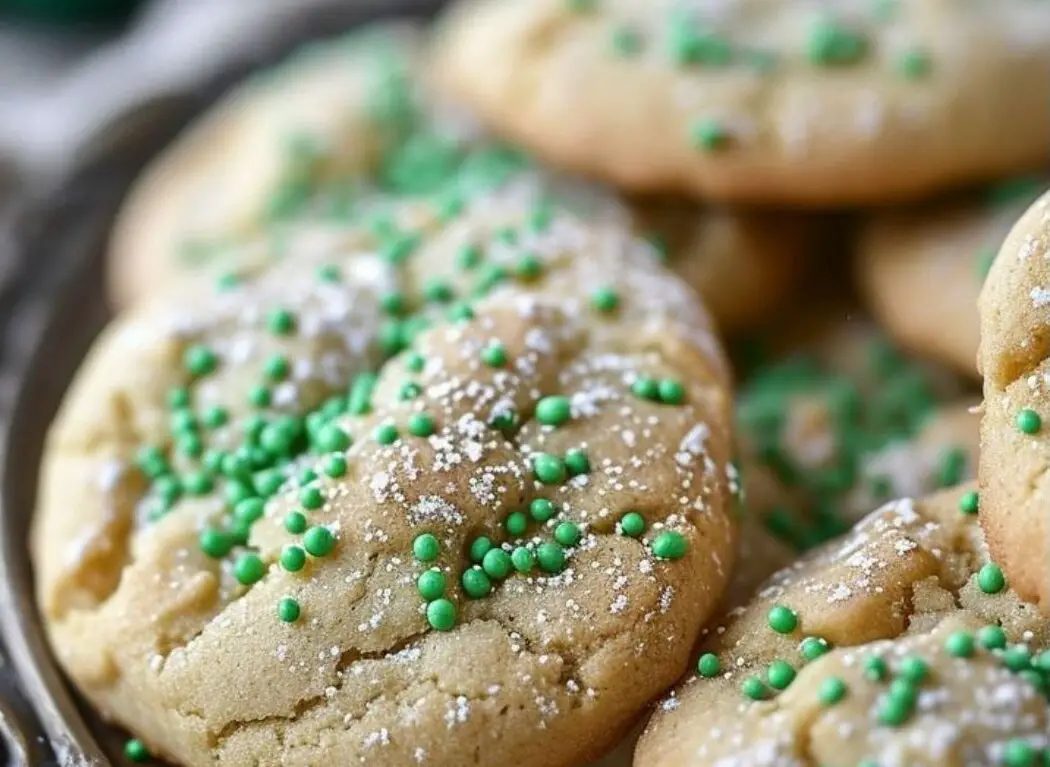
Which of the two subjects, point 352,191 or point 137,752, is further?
point 352,191

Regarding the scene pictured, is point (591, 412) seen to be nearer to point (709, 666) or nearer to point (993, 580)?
point (709, 666)

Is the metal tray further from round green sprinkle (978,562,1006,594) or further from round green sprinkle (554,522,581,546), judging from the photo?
round green sprinkle (978,562,1006,594)

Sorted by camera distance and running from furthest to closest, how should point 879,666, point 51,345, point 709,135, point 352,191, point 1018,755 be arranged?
point 352,191, point 51,345, point 709,135, point 879,666, point 1018,755

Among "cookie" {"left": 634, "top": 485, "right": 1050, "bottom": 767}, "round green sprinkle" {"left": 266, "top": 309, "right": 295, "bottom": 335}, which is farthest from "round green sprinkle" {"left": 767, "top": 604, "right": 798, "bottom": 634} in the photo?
"round green sprinkle" {"left": 266, "top": 309, "right": 295, "bottom": 335}

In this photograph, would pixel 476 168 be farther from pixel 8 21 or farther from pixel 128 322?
pixel 8 21

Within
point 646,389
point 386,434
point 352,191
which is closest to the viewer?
point 386,434

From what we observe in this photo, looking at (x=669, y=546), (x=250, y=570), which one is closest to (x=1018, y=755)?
(x=669, y=546)

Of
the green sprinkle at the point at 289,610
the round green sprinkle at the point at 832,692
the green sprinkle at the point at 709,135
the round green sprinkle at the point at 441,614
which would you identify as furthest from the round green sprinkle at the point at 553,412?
the green sprinkle at the point at 709,135

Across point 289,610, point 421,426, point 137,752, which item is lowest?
point 137,752
